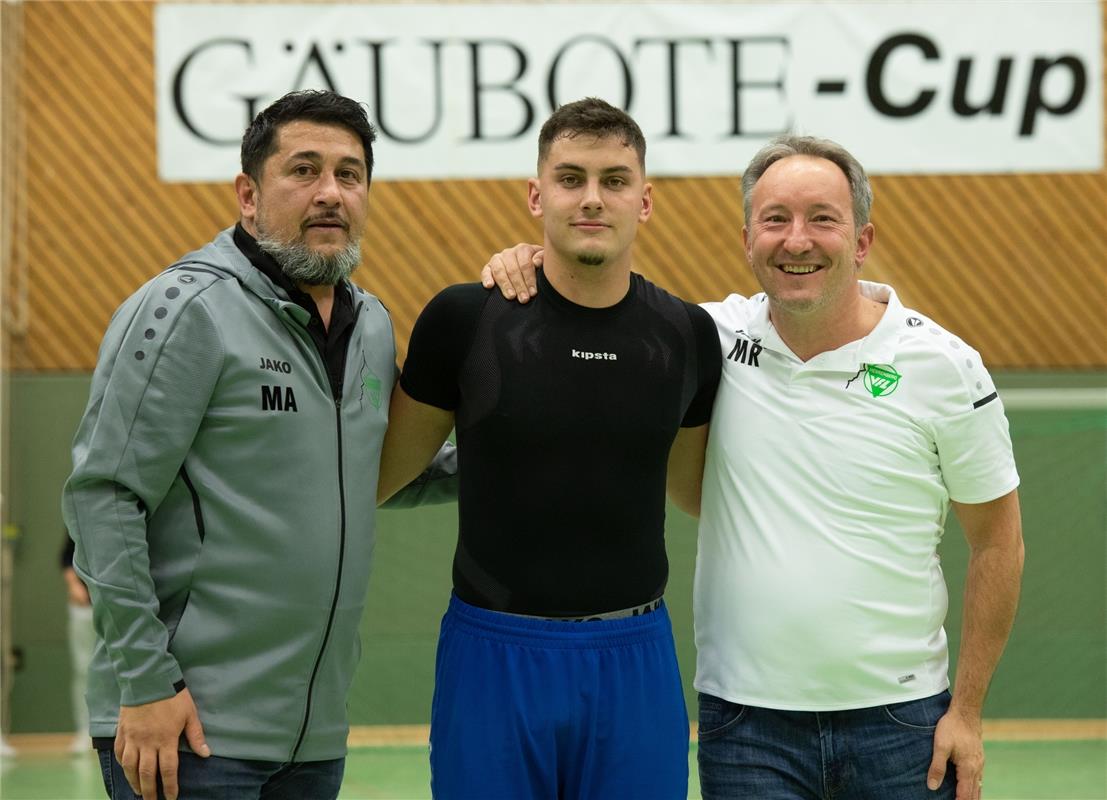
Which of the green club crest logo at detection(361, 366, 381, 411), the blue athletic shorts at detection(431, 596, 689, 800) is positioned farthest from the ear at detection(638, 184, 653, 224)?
the blue athletic shorts at detection(431, 596, 689, 800)

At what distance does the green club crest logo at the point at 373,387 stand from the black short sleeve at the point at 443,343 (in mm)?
97

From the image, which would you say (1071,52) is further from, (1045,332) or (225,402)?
(225,402)

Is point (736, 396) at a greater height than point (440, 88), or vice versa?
point (440, 88)

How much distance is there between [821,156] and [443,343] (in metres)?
1.07

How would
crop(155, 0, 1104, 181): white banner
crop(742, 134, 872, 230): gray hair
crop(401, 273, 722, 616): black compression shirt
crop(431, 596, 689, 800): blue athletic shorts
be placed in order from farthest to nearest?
crop(155, 0, 1104, 181): white banner → crop(742, 134, 872, 230): gray hair → crop(401, 273, 722, 616): black compression shirt → crop(431, 596, 689, 800): blue athletic shorts

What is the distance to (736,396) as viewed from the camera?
321 cm

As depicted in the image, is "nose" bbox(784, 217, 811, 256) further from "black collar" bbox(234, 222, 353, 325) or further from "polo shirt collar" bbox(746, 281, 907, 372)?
"black collar" bbox(234, 222, 353, 325)

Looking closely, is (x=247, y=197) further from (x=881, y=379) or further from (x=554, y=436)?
(x=881, y=379)

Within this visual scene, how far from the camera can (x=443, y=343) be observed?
123 inches

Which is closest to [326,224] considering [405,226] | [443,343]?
[443,343]

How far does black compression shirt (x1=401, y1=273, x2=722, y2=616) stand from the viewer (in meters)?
3.04

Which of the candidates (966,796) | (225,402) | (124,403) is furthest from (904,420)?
(124,403)

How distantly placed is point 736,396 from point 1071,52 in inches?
264

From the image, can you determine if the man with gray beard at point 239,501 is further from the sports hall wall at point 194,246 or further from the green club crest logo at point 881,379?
the sports hall wall at point 194,246
